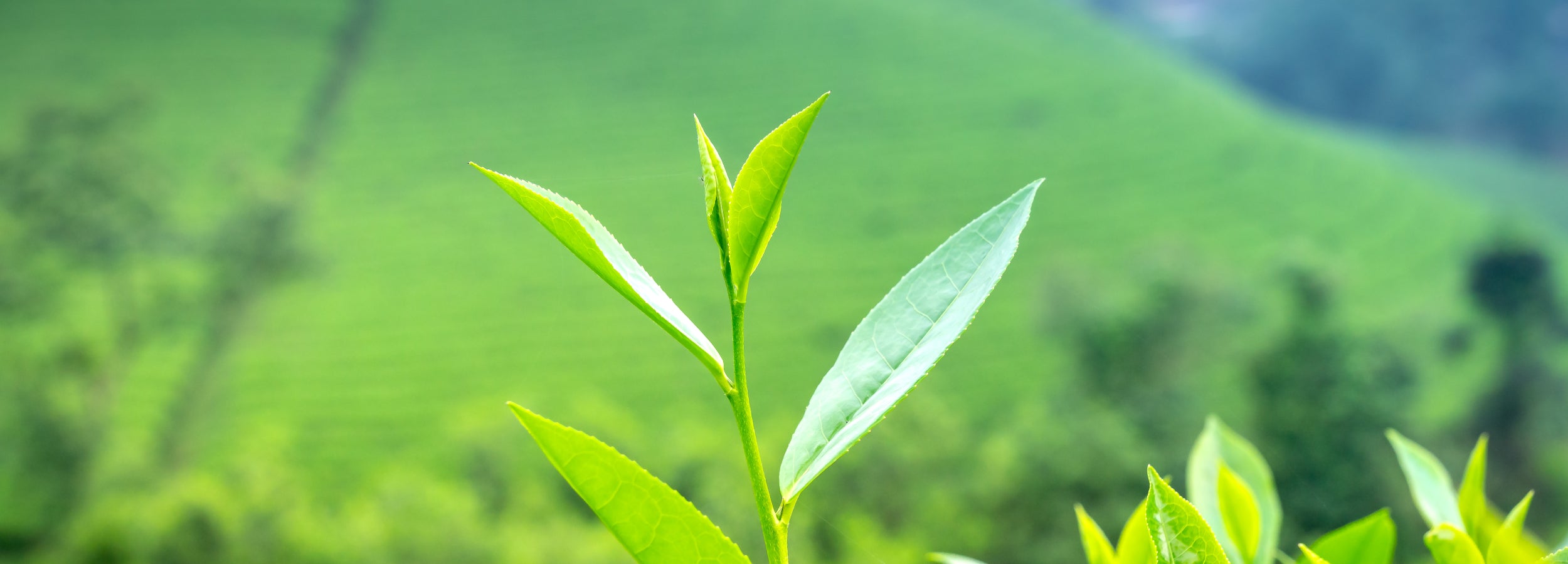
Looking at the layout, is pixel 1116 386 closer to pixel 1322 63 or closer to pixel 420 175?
pixel 420 175

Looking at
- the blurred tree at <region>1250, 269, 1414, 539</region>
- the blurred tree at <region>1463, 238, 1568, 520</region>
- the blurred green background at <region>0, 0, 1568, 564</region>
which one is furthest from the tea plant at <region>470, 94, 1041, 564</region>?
the blurred tree at <region>1463, 238, 1568, 520</region>

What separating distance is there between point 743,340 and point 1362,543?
0.55 ft

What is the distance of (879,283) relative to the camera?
22.7ft

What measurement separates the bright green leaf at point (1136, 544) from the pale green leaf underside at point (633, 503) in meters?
0.11

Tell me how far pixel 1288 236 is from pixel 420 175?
738 centimetres

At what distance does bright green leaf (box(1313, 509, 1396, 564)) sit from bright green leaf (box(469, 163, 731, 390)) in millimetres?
155

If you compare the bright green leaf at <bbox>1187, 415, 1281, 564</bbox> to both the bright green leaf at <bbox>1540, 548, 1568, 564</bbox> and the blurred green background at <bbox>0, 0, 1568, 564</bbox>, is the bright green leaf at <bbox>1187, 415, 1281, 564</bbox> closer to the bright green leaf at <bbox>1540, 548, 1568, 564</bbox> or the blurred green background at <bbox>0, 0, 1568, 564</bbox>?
the bright green leaf at <bbox>1540, 548, 1568, 564</bbox>

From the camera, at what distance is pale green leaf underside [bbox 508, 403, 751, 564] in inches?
4.2

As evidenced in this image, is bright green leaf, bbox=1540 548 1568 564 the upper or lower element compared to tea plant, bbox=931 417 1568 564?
upper

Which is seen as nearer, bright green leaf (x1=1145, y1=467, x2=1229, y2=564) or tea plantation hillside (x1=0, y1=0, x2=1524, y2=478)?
bright green leaf (x1=1145, y1=467, x2=1229, y2=564)

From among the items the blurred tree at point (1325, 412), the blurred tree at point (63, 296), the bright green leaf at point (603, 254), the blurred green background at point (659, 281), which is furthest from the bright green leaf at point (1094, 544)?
the blurred tree at point (63, 296)

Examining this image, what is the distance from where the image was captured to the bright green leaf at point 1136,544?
195 millimetres

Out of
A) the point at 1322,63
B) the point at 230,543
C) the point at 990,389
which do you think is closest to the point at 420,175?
the point at 230,543

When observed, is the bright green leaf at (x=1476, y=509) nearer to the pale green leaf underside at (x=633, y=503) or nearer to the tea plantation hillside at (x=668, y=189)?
the pale green leaf underside at (x=633, y=503)
